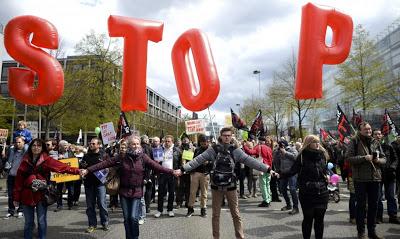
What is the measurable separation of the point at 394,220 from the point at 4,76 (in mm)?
72189

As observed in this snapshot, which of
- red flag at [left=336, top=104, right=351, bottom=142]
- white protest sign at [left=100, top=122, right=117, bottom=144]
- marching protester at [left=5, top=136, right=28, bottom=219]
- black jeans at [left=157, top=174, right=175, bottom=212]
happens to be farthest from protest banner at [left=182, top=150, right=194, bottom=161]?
red flag at [left=336, top=104, right=351, bottom=142]

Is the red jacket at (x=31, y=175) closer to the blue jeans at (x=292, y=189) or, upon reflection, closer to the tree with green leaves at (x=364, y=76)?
the blue jeans at (x=292, y=189)

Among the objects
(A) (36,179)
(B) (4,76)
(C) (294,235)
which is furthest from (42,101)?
(B) (4,76)

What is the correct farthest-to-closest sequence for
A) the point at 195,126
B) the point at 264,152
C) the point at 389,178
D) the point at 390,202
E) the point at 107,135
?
the point at 195,126 → the point at 107,135 → the point at 264,152 → the point at 389,178 → the point at 390,202

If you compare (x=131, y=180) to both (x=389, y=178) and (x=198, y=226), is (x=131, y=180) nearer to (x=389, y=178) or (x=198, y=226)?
(x=198, y=226)

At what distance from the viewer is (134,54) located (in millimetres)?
9445

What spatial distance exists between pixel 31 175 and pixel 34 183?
0.61ft

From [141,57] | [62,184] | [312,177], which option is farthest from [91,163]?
[312,177]

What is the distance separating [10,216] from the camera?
9281mm

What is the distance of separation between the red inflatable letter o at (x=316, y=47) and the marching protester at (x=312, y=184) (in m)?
3.43

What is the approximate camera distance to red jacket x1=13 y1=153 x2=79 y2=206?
19.0ft

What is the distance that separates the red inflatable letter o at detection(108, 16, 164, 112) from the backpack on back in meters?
3.70

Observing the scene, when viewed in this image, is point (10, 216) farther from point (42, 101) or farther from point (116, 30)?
point (116, 30)

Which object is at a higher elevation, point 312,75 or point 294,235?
point 312,75
